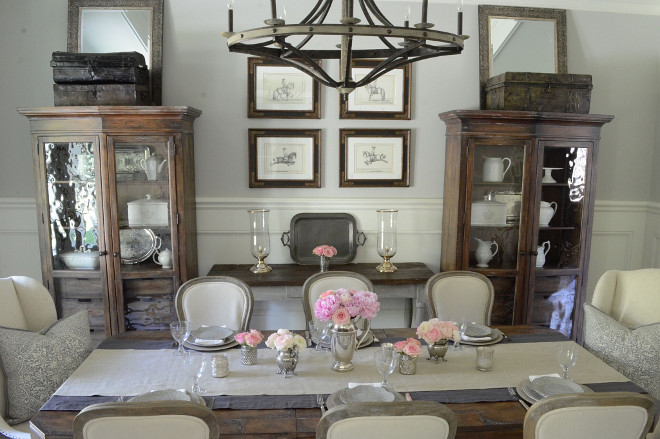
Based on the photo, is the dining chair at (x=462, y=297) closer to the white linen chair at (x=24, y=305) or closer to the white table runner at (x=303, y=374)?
the white table runner at (x=303, y=374)

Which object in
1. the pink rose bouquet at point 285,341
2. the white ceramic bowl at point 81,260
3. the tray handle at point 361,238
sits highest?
the tray handle at point 361,238

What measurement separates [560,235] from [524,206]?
393 mm

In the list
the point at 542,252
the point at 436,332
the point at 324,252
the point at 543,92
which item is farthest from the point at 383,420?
the point at 543,92

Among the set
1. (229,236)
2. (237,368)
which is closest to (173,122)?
(229,236)

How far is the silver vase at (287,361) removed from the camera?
1.85 meters

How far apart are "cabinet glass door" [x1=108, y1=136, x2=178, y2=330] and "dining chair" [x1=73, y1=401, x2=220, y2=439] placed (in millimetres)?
1811

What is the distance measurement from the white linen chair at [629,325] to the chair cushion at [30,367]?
2241 mm

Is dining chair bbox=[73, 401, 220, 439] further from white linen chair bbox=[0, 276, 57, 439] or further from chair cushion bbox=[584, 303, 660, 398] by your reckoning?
chair cushion bbox=[584, 303, 660, 398]

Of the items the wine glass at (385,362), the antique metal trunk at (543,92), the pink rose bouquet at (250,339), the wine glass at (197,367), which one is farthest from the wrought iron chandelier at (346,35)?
the antique metal trunk at (543,92)

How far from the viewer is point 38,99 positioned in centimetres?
326

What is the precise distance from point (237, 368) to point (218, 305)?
0.63 m

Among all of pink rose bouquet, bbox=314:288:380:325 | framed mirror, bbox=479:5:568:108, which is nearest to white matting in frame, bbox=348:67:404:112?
framed mirror, bbox=479:5:568:108

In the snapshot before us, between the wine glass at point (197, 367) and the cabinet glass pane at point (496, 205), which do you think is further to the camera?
the cabinet glass pane at point (496, 205)

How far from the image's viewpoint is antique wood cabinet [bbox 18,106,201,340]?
9.49 ft
